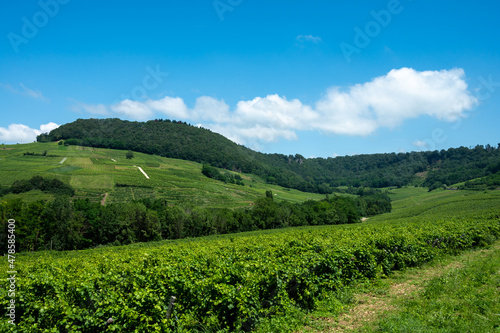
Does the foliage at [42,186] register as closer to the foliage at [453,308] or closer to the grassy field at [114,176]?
the grassy field at [114,176]

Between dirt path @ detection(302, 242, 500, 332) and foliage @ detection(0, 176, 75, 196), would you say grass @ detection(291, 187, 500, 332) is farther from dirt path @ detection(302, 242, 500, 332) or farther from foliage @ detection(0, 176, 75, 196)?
foliage @ detection(0, 176, 75, 196)

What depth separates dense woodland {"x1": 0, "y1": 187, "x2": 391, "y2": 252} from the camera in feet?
160

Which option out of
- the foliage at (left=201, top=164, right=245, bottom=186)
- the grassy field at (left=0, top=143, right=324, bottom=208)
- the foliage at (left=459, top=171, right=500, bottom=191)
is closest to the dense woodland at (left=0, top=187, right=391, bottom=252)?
the grassy field at (left=0, top=143, right=324, bottom=208)

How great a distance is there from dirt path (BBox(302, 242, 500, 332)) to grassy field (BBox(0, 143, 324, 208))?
3047 inches

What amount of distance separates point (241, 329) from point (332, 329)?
2.57m

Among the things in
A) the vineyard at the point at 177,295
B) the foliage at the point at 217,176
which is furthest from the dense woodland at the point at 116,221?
the foliage at the point at 217,176

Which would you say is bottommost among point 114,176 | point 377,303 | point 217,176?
point 377,303

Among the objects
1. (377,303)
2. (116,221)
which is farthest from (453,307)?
(116,221)

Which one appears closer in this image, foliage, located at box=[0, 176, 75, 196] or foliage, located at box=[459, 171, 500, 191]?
foliage, located at box=[0, 176, 75, 196]

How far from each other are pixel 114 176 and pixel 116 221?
44.9 m

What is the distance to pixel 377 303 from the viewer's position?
963cm

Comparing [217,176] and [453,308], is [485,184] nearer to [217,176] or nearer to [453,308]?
[217,176]

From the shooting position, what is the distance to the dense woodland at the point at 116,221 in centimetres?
4869

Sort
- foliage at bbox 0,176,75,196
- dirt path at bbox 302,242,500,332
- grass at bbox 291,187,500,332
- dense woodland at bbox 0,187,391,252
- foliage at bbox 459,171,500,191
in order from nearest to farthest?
1. grass at bbox 291,187,500,332
2. dirt path at bbox 302,242,500,332
3. dense woodland at bbox 0,187,391,252
4. foliage at bbox 0,176,75,196
5. foliage at bbox 459,171,500,191
